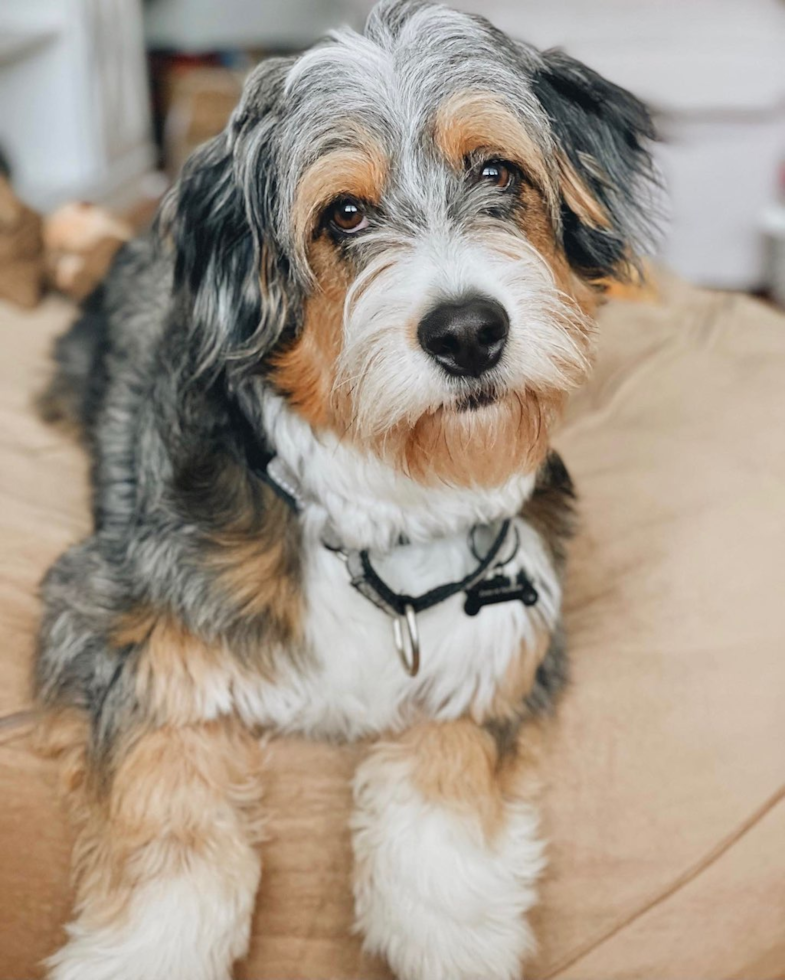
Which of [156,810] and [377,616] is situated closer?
[156,810]

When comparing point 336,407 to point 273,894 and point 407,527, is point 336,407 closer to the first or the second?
point 407,527

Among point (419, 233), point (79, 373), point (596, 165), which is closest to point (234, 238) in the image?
point (419, 233)

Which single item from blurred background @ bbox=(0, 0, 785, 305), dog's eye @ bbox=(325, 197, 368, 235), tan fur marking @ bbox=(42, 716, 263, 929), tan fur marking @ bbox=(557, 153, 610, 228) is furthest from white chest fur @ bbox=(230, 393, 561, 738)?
blurred background @ bbox=(0, 0, 785, 305)

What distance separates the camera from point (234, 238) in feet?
5.40

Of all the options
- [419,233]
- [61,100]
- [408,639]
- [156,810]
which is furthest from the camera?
[61,100]

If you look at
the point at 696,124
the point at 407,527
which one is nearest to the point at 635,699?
the point at 407,527

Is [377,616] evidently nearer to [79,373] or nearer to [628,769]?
[628,769]

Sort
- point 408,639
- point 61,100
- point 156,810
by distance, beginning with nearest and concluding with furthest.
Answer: point 156,810, point 408,639, point 61,100

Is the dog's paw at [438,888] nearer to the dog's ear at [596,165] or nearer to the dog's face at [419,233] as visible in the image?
the dog's face at [419,233]

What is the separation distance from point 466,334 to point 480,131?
1.21 feet

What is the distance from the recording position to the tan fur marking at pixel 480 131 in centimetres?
147

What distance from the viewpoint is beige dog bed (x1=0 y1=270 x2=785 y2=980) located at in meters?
1.64

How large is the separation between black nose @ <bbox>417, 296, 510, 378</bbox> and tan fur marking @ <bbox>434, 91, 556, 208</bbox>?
A: 0.29 m

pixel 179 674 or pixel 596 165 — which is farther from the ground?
pixel 596 165
